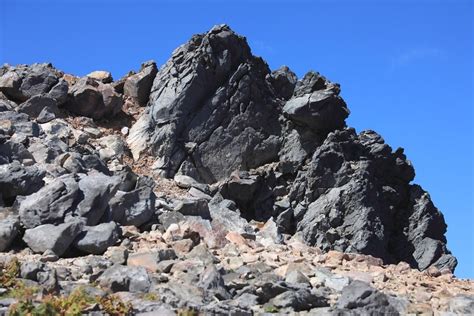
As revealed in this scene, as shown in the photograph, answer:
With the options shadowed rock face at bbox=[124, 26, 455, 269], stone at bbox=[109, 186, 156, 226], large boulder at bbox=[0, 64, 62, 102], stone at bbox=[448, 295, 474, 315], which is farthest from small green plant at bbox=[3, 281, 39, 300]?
large boulder at bbox=[0, 64, 62, 102]

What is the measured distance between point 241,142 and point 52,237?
19915 millimetres

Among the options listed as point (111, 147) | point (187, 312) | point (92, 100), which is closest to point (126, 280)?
point (187, 312)

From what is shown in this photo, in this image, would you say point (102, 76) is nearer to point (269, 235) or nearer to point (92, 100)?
point (92, 100)

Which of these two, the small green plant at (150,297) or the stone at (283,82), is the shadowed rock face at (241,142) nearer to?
the stone at (283,82)

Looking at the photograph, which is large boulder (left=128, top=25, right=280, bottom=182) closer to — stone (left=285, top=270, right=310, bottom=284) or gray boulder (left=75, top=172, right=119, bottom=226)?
gray boulder (left=75, top=172, right=119, bottom=226)

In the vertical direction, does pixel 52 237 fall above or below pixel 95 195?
below

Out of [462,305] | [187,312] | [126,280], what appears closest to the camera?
[187,312]

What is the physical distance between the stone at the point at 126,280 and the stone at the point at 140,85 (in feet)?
75.3

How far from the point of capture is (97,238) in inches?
734

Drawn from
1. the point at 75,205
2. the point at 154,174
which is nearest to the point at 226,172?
the point at 154,174

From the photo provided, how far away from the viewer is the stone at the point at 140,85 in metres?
38.0

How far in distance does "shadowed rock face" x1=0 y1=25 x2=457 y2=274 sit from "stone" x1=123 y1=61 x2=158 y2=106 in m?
0.06

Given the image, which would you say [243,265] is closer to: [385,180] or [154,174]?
[154,174]

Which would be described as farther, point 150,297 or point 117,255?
point 117,255
